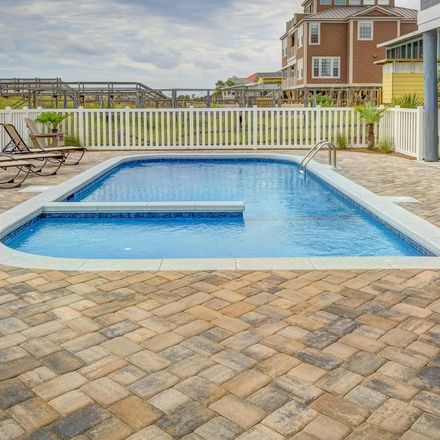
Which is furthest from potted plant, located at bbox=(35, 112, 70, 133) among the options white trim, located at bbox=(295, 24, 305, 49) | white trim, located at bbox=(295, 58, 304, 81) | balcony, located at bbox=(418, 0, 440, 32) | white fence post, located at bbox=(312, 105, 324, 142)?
white trim, located at bbox=(295, 24, 305, 49)

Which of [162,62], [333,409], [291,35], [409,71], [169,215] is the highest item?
[291,35]

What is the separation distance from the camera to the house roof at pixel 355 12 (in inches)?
1348

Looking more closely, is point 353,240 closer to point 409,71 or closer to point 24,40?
point 409,71

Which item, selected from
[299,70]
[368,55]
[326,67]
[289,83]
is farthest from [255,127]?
[289,83]

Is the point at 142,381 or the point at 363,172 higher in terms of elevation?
the point at 363,172

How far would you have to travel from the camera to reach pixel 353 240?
20.7 feet

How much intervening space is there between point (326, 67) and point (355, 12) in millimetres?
3722

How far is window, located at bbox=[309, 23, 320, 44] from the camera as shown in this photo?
34.8m

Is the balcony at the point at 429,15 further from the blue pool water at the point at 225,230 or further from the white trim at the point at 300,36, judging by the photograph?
the white trim at the point at 300,36

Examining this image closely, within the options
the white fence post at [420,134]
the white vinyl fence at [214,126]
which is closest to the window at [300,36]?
the white vinyl fence at [214,126]

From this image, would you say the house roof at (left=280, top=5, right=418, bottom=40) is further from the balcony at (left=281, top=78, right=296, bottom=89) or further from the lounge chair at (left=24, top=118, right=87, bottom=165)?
the lounge chair at (left=24, top=118, right=87, bottom=165)

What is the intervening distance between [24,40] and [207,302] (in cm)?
2091

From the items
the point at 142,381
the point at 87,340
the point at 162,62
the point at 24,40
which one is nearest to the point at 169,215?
the point at 87,340

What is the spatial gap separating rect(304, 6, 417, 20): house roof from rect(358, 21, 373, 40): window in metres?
0.59
